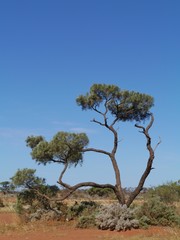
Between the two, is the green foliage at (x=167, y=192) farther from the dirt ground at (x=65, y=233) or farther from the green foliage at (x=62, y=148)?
the dirt ground at (x=65, y=233)

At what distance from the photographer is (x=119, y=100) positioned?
2433 cm

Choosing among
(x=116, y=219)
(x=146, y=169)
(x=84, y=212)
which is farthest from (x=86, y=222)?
(x=146, y=169)

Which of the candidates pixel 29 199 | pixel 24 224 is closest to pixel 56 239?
pixel 24 224

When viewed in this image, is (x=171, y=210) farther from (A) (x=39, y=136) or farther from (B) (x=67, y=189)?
(A) (x=39, y=136)

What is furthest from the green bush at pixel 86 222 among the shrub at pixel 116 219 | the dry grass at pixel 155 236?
the dry grass at pixel 155 236

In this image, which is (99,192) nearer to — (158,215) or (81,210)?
(81,210)

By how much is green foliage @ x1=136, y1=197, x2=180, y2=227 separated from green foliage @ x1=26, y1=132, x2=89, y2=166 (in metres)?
5.13

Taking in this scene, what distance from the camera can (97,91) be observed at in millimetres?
24031

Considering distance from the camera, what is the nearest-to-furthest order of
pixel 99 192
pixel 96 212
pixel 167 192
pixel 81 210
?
pixel 96 212
pixel 81 210
pixel 167 192
pixel 99 192

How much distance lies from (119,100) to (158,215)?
22.9 ft

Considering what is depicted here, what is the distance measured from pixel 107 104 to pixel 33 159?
5.37 m

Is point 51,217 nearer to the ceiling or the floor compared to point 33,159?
nearer to the floor

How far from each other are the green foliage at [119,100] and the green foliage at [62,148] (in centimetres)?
203

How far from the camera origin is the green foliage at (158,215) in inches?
823
